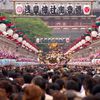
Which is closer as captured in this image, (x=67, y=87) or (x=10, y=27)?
(x=67, y=87)

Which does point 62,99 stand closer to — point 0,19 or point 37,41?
point 0,19

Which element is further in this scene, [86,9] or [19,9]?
[86,9]

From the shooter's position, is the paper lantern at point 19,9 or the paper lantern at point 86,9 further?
the paper lantern at point 86,9

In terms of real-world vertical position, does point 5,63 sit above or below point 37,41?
above

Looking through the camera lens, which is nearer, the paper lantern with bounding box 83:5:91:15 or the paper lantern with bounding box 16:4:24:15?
the paper lantern with bounding box 16:4:24:15

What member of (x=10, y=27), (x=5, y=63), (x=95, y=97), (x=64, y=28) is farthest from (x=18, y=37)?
(x=64, y=28)

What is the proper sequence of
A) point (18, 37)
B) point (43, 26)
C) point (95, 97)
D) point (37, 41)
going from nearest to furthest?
1. point (95, 97)
2. point (18, 37)
3. point (37, 41)
4. point (43, 26)

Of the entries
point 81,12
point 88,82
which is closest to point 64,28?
point 81,12

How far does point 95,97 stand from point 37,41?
9403 cm

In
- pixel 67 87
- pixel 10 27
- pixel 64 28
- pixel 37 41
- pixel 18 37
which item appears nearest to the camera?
pixel 67 87

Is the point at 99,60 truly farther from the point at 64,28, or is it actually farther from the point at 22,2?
the point at 64,28

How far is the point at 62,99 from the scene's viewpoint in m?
8.87

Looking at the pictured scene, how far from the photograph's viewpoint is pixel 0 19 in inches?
1539

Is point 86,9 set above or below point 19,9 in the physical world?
below
